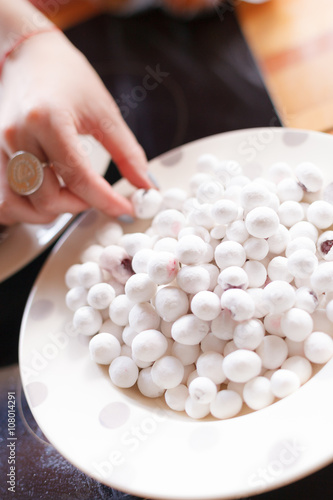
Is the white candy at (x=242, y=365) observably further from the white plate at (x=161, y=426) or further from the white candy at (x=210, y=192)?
the white candy at (x=210, y=192)

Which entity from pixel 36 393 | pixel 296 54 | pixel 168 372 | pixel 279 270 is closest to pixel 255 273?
pixel 279 270

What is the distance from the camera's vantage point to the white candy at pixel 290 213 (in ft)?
1.65

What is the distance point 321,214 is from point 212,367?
187 mm

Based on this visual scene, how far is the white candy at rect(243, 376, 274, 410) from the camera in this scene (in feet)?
1.37

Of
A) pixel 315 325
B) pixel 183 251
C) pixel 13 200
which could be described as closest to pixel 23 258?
pixel 13 200

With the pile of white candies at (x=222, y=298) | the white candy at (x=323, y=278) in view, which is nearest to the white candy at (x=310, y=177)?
the pile of white candies at (x=222, y=298)

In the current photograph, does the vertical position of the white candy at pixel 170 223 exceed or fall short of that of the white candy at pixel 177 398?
it exceeds it

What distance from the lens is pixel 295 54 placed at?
78 centimetres

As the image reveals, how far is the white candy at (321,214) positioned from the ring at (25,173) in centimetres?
33

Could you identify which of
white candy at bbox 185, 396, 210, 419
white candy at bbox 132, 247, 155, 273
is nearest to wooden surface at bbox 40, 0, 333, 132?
white candy at bbox 132, 247, 155, 273

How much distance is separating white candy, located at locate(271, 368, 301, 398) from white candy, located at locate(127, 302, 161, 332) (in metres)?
0.13

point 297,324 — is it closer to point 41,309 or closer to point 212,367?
point 212,367

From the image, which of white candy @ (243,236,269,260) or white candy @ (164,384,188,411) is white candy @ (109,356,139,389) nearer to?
white candy @ (164,384,188,411)

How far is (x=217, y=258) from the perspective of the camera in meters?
0.47
